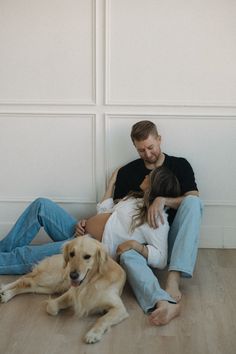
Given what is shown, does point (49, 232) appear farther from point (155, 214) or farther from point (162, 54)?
point (162, 54)

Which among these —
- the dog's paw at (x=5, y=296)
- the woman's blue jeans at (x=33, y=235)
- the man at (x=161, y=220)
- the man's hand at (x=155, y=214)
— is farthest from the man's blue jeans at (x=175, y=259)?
the dog's paw at (x=5, y=296)

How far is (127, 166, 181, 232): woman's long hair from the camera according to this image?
2.55 m

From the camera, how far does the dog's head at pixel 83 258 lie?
7.08ft

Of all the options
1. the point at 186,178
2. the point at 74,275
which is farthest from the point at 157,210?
the point at 74,275

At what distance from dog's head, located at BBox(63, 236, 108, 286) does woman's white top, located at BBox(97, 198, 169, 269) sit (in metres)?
0.29

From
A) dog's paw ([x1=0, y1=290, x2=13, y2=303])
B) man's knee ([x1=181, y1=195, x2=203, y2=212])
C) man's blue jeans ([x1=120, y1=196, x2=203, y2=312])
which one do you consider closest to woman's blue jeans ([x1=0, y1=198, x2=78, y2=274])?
dog's paw ([x1=0, y1=290, x2=13, y2=303])

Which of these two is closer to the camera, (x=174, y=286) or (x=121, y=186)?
(x=174, y=286)

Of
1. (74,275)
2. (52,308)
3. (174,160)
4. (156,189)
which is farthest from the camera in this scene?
(174,160)

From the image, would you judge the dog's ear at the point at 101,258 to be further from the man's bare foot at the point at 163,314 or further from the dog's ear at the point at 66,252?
the man's bare foot at the point at 163,314

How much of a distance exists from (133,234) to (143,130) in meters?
0.62

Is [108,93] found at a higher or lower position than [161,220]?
higher

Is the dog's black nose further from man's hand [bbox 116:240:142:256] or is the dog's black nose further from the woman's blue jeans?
the woman's blue jeans

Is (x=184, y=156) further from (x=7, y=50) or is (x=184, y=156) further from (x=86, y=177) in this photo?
(x=7, y=50)

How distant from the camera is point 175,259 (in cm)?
242
